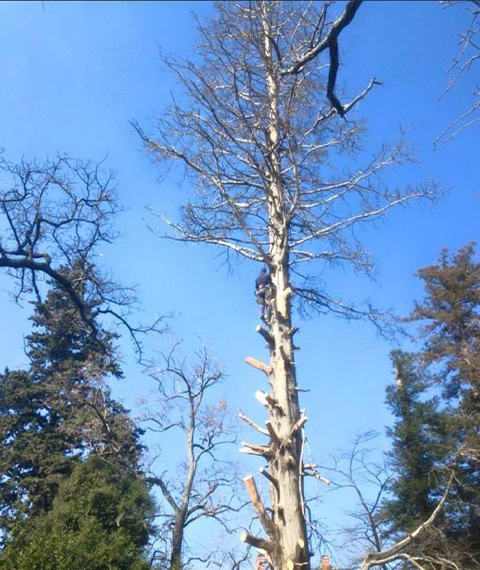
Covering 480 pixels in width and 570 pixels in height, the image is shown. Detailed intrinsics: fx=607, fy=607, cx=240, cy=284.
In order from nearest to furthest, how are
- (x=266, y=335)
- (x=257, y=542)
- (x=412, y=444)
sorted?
(x=257, y=542)
(x=266, y=335)
(x=412, y=444)

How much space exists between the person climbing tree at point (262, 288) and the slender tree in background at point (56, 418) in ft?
36.6

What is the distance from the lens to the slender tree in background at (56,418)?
19.0m

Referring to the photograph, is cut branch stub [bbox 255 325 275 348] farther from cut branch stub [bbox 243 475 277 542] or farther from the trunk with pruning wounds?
cut branch stub [bbox 243 475 277 542]

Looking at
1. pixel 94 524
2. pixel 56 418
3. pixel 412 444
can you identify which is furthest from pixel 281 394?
pixel 56 418

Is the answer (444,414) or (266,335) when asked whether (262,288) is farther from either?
(444,414)

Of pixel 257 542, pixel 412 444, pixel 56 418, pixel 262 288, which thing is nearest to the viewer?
pixel 257 542

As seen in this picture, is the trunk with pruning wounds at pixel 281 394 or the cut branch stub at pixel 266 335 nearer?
the trunk with pruning wounds at pixel 281 394

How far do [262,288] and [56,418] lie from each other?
1629cm

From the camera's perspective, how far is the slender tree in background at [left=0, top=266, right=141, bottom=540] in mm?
19000

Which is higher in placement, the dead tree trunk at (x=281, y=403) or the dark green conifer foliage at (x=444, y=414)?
the dark green conifer foliage at (x=444, y=414)

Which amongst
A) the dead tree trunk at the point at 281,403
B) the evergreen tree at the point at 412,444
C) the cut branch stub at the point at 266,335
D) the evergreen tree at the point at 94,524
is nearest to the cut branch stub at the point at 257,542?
the dead tree trunk at the point at 281,403

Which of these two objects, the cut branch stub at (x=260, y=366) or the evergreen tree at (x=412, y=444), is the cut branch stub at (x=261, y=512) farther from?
the evergreen tree at (x=412, y=444)

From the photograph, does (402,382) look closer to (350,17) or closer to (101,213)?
(101,213)

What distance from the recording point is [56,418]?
2141 centimetres
